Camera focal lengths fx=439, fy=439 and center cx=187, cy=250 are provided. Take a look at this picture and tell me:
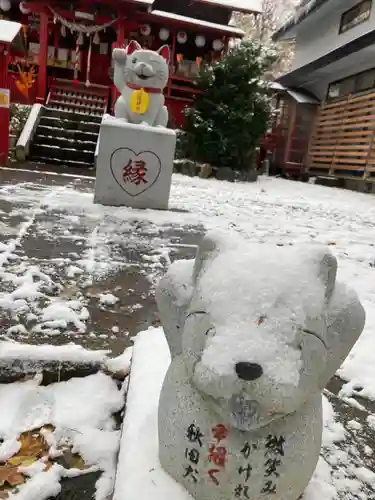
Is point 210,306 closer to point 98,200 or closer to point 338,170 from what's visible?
point 98,200

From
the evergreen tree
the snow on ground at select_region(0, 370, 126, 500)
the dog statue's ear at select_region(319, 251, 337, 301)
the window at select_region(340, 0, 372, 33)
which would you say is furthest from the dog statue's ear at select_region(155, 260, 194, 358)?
the window at select_region(340, 0, 372, 33)

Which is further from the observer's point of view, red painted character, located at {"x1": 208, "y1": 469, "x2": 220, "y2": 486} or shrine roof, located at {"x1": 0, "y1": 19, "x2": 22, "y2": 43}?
shrine roof, located at {"x1": 0, "y1": 19, "x2": 22, "y2": 43}

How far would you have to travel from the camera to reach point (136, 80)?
5.75 meters

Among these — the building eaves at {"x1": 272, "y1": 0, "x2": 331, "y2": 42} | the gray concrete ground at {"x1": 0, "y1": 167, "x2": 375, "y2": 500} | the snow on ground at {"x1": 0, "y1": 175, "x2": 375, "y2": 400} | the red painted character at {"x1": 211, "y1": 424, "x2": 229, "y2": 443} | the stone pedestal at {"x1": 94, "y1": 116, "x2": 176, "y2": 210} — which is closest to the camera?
the red painted character at {"x1": 211, "y1": 424, "x2": 229, "y2": 443}

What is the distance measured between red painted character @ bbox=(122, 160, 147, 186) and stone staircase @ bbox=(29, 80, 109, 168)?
5.28 meters

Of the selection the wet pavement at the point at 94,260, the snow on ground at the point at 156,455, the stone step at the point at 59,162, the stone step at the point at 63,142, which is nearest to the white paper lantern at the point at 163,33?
the stone step at the point at 63,142

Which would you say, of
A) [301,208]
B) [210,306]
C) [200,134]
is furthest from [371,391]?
[200,134]

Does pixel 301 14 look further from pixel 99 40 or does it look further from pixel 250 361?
pixel 250 361

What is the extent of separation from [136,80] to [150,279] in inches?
135

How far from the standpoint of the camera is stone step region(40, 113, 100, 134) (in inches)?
446

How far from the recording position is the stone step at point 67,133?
36.1 ft

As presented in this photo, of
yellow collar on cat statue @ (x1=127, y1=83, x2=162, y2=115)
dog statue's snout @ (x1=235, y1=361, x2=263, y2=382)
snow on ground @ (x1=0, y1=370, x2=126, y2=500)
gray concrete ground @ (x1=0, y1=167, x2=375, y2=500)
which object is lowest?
snow on ground @ (x1=0, y1=370, x2=126, y2=500)

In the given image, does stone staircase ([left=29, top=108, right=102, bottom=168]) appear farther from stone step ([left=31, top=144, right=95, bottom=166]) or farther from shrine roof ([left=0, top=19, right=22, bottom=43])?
shrine roof ([left=0, top=19, right=22, bottom=43])

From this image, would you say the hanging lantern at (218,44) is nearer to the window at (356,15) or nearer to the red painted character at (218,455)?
the window at (356,15)
